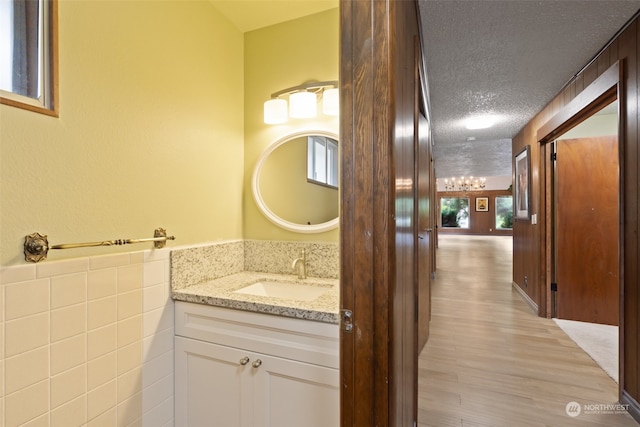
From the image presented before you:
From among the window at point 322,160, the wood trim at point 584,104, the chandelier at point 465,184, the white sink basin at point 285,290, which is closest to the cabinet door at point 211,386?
the white sink basin at point 285,290

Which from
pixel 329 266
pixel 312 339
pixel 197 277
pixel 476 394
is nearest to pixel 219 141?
pixel 197 277

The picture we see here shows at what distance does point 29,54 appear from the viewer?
3.32 ft

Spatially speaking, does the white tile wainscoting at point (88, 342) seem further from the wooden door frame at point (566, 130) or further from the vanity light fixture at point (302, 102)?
the wooden door frame at point (566, 130)

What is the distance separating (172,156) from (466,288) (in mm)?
4680

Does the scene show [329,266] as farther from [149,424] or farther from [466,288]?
[466,288]

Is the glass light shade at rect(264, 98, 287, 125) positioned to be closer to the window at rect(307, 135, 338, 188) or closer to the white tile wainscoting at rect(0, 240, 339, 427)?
the window at rect(307, 135, 338, 188)

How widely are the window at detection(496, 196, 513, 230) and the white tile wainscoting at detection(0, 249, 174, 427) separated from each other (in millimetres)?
15324

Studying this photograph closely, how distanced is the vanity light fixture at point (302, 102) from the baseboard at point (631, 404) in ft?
8.17

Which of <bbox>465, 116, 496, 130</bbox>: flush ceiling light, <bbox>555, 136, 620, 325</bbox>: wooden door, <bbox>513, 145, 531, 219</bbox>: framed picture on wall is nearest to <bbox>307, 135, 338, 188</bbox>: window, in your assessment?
<bbox>465, 116, 496, 130</bbox>: flush ceiling light

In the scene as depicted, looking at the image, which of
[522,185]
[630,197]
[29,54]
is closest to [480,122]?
[522,185]

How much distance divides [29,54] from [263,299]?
1.21m

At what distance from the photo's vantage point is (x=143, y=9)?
54.1 inches

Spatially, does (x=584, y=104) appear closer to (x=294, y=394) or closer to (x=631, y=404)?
(x=631, y=404)

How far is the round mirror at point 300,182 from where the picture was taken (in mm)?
1800
